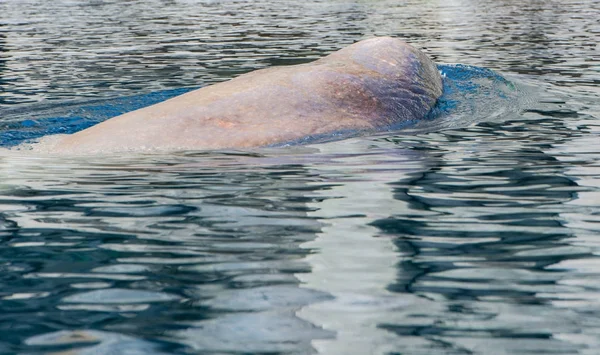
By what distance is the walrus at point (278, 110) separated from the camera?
5.82 m

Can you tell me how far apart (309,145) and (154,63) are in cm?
682

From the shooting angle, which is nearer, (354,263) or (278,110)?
(354,263)

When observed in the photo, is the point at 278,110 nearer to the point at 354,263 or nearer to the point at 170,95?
the point at 170,95

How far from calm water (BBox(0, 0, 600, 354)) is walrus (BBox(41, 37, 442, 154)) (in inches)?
11.9

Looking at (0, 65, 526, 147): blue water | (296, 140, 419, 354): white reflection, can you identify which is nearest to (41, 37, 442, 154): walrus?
(0, 65, 526, 147): blue water

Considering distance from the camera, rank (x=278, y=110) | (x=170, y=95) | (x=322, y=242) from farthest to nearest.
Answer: (x=170, y=95)
(x=278, y=110)
(x=322, y=242)

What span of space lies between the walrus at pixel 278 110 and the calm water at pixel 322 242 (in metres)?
0.30

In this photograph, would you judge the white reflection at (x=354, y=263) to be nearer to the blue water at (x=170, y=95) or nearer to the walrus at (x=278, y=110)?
the walrus at (x=278, y=110)

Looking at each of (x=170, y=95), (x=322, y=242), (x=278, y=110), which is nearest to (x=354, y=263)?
(x=322, y=242)

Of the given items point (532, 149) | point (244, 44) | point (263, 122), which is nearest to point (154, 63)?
point (244, 44)

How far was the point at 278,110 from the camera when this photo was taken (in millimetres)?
6242

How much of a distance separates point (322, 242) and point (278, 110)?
118 inches

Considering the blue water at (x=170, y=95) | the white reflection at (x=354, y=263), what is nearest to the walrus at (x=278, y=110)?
Answer: the blue water at (x=170, y=95)

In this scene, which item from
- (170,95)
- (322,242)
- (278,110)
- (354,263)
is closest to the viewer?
(354,263)
